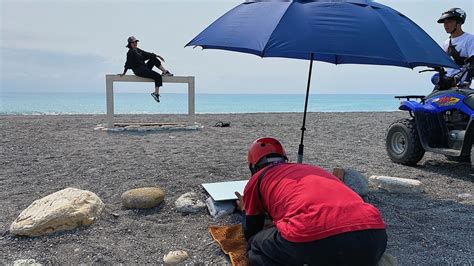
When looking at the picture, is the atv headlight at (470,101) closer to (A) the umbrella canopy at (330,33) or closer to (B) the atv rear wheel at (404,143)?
(B) the atv rear wheel at (404,143)

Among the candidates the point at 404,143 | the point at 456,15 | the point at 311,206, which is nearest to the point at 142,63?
the point at 404,143

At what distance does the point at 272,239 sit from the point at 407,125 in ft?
14.8

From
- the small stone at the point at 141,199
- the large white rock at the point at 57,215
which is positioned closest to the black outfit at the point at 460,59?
the small stone at the point at 141,199

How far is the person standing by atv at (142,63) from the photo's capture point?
10.1m

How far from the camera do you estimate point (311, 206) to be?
Answer: 2250mm

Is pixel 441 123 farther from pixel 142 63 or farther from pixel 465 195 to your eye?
pixel 142 63

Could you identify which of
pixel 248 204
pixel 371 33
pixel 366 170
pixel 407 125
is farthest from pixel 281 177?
pixel 407 125

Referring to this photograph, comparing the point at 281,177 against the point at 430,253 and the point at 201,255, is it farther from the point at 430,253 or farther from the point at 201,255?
the point at 430,253

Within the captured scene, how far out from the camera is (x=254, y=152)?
3.05 m

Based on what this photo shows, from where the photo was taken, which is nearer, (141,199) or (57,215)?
(57,215)

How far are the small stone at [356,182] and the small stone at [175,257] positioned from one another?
202cm

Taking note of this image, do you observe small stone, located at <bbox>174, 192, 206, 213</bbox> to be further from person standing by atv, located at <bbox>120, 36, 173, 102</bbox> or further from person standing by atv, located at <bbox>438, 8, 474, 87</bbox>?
person standing by atv, located at <bbox>120, 36, 173, 102</bbox>

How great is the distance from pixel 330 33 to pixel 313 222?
149cm

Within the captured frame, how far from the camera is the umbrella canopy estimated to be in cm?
297
